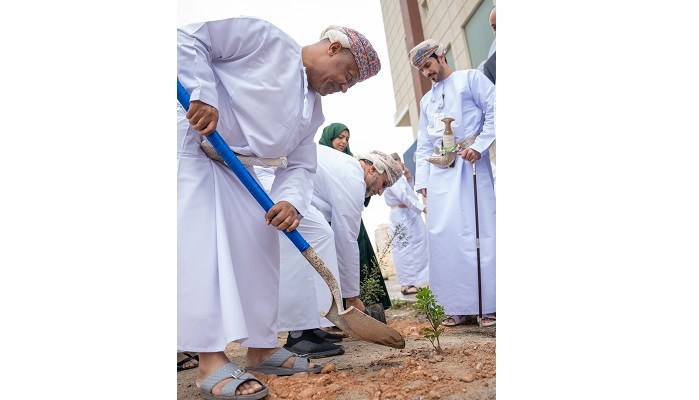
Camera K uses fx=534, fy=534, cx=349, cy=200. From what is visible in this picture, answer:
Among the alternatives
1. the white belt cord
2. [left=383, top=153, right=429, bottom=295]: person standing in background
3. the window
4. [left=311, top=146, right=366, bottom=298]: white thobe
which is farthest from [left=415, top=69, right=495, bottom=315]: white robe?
the window

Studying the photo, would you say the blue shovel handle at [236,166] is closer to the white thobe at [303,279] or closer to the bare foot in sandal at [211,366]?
the bare foot in sandal at [211,366]

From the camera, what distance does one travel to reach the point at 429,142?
3.73 m

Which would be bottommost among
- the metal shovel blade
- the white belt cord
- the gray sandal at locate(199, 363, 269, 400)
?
the gray sandal at locate(199, 363, 269, 400)

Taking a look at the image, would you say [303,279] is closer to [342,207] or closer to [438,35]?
[342,207]

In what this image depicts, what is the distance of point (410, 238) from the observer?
6.50m

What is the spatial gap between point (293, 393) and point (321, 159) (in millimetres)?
1946

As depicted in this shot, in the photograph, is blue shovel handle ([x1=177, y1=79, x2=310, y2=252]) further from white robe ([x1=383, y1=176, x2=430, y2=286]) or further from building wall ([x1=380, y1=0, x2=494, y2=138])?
A: building wall ([x1=380, y1=0, x2=494, y2=138])

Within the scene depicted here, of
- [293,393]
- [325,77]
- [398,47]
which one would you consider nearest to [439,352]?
[293,393]

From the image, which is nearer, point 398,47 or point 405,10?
point 405,10

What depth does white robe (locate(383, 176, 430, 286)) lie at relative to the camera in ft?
21.0

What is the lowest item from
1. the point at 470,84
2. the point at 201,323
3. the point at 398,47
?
the point at 201,323

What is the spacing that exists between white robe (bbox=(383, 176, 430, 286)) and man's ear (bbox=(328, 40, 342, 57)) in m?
4.23

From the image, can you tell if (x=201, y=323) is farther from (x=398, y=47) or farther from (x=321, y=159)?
(x=398, y=47)

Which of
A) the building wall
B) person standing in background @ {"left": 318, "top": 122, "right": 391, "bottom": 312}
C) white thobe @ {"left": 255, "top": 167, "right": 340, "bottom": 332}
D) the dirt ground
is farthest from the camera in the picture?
the building wall
